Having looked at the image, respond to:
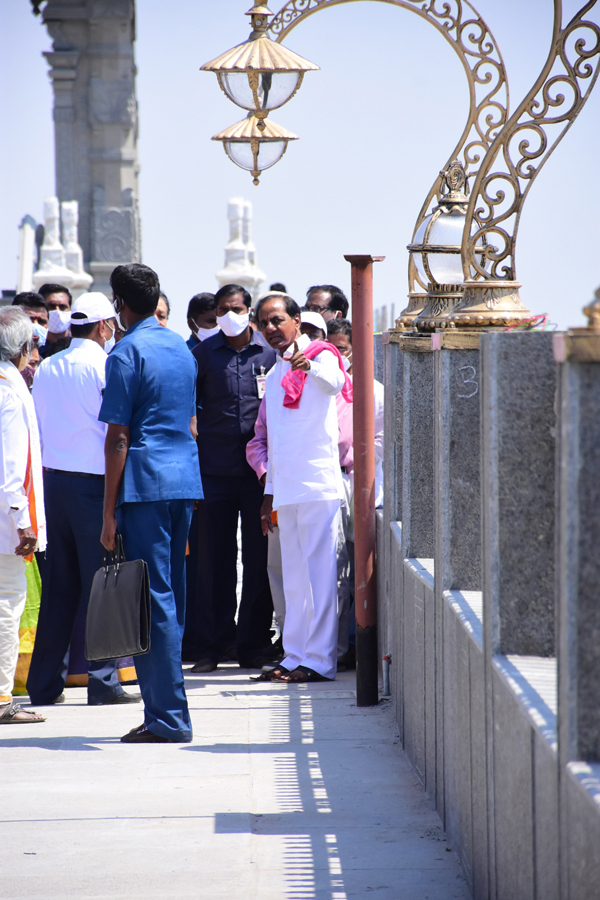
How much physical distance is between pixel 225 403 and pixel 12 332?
1.76 m

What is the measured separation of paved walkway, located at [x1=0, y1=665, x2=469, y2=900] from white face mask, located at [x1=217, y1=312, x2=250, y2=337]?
7.53 feet

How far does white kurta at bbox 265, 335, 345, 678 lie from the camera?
6.68 meters

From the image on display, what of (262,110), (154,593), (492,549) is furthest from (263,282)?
(492,549)

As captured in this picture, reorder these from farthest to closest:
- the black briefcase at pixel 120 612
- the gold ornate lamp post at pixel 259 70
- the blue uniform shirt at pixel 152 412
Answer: the gold ornate lamp post at pixel 259 70 → the blue uniform shirt at pixel 152 412 → the black briefcase at pixel 120 612

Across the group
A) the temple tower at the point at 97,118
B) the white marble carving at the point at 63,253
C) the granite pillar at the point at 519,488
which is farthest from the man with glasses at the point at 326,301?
the temple tower at the point at 97,118

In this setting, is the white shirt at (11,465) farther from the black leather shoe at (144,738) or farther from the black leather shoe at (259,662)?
the black leather shoe at (259,662)

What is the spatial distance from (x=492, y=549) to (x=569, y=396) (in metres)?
0.86

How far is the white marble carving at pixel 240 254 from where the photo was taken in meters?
26.5

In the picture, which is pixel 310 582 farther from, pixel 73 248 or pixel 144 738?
pixel 73 248

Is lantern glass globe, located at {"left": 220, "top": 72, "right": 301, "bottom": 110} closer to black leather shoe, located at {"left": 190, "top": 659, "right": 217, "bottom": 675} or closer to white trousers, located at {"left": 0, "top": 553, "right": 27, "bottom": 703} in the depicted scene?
white trousers, located at {"left": 0, "top": 553, "right": 27, "bottom": 703}

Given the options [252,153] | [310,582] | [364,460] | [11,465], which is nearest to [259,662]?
[310,582]

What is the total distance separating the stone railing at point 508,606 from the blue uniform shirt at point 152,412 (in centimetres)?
96

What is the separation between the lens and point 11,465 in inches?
228

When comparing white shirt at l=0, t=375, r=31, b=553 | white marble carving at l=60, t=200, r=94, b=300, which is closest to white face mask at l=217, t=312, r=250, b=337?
white shirt at l=0, t=375, r=31, b=553
